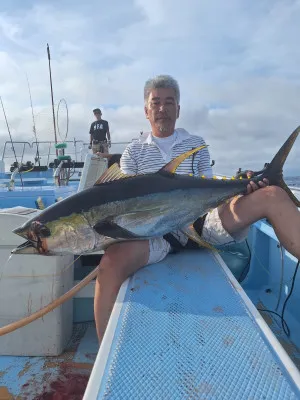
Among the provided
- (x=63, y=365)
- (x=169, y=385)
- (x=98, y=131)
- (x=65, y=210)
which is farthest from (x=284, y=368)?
(x=98, y=131)

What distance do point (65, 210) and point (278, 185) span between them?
1.19 meters

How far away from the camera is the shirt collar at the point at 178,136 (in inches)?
104

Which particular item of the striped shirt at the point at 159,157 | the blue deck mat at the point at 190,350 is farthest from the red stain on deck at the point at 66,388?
the striped shirt at the point at 159,157

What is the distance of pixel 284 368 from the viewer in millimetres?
1056

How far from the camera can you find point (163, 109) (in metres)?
2.54

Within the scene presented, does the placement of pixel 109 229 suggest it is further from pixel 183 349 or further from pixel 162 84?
pixel 162 84

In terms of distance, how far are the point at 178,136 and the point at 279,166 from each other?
2.79 ft

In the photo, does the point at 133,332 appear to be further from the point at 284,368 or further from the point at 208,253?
the point at 208,253

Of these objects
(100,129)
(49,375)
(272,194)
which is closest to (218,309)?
(272,194)

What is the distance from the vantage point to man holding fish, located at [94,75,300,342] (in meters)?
1.90

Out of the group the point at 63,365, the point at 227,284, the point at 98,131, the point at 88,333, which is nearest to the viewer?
the point at 227,284

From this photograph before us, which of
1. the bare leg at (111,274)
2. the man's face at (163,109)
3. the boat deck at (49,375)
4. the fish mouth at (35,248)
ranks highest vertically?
the man's face at (163,109)

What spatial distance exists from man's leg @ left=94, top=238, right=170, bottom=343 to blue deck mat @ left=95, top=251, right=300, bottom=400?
161 mm

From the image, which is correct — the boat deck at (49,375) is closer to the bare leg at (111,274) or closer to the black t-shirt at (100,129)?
the bare leg at (111,274)
